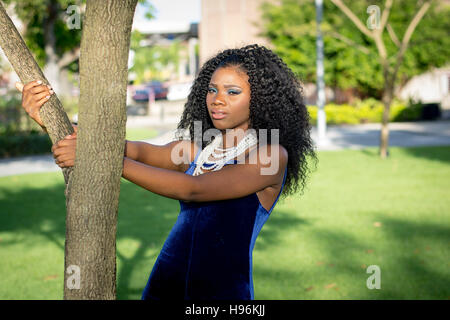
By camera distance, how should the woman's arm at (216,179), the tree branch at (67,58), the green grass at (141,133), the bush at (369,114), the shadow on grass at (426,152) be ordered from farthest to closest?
the bush at (369,114), the tree branch at (67,58), the green grass at (141,133), the shadow on grass at (426,152), the woman's arm at (216,179)

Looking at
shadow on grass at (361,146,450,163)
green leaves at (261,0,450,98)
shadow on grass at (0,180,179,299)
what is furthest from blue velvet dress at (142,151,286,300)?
green leaves at (261,0,450,98)

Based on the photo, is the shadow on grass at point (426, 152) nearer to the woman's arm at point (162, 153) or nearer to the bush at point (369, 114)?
the bush at point (369, 114)

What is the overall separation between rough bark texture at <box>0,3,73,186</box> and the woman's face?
0.56m

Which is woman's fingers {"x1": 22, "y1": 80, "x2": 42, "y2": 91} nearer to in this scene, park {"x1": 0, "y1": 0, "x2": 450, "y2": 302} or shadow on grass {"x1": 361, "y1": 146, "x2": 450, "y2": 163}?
park {"x1": 0, "y1": 0, "x2": 450, "y2": 302}

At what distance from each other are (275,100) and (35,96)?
936 mm

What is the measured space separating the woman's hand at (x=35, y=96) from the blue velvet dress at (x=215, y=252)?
68 centimetres

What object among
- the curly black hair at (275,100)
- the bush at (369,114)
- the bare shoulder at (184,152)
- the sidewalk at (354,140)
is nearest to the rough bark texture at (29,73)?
the bare shoulder at (184,152)

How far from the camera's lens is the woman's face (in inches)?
81.0

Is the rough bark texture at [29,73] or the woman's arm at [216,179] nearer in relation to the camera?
the woman's arm at [216,179]

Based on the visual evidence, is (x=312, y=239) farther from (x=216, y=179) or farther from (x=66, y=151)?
(x=66, y=151)

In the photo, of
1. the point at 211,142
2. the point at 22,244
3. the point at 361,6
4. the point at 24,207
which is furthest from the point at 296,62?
the point at 211,142

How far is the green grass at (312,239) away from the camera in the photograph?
15.6ft

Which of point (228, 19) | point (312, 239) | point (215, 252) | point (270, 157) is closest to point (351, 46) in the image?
point (228, 19)
